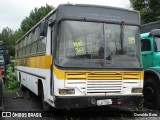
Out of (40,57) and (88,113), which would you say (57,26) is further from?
(88,113)

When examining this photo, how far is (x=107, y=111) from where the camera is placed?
10.2 metres

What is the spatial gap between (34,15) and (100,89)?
150 ft

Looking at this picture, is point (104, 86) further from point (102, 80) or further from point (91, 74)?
point (91, 74)

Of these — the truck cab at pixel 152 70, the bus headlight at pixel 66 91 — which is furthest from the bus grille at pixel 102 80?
the truck cab at pixel 152 70

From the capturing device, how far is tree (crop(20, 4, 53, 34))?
171 ft

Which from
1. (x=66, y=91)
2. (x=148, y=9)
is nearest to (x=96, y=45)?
(x=66, y=91)

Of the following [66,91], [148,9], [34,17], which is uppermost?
[34,17]

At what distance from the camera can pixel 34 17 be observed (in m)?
52.9

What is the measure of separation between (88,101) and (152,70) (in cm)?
318

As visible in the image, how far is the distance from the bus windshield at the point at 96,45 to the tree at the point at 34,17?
44022mm

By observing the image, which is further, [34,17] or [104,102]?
[34,17]

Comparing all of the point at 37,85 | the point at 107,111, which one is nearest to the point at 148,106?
the point at 107,111

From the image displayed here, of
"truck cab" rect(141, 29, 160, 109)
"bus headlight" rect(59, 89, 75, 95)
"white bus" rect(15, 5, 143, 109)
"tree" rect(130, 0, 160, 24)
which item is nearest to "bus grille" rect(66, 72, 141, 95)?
"white bus" rect(15, 5, 143, 109)

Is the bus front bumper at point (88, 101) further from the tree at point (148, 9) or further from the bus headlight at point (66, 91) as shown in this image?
the tree at point (148, 9)
